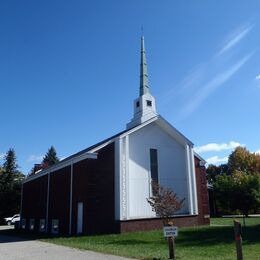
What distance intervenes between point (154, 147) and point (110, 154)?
12.9ft

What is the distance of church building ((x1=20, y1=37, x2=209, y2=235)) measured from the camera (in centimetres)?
2569

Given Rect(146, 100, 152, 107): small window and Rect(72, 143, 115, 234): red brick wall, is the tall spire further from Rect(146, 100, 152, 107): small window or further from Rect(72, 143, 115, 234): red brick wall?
Rect(72, 143, 115, 234): red brick wall

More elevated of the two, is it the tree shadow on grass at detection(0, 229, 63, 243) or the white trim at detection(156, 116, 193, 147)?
the white trim at detection(156, 116, 193, 147)

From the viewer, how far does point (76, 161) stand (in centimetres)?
2750

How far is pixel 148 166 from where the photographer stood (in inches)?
1099

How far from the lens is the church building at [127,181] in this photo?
25688 mm

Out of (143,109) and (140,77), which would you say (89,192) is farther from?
(140,77)

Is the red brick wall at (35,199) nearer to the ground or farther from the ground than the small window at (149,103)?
nearer to the ground

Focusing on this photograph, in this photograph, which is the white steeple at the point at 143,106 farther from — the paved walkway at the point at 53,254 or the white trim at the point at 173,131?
the paved walkway at the point at 53,254

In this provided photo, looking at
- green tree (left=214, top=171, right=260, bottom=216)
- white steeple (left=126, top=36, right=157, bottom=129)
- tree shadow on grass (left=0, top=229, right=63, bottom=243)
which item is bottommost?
tree shadow on grass (left=0, top=229, right=63, bottom=243)

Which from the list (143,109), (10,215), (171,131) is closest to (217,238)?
(171,131)

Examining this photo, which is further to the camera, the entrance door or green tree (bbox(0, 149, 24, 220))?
green tree (bbox(0, 149, 24, 220))

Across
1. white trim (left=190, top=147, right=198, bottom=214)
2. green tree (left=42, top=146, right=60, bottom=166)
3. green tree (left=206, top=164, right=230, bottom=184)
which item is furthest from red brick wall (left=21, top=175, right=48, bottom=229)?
green tree (left=206, top=164, right=230, bottom=184)

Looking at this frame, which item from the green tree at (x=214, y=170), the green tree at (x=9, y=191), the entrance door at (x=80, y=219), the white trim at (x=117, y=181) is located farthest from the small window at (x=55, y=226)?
the green tree at (x=214, y=170)
